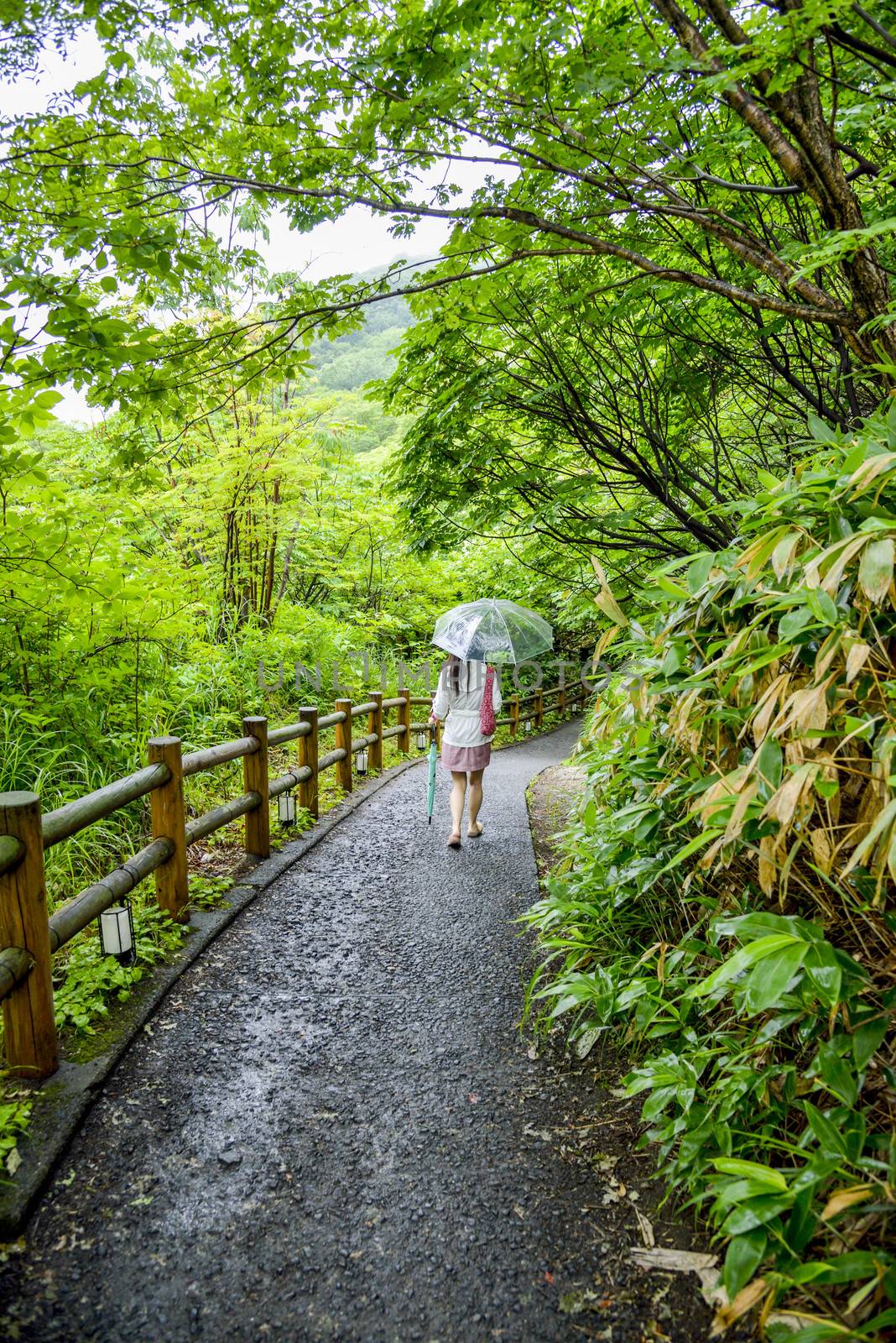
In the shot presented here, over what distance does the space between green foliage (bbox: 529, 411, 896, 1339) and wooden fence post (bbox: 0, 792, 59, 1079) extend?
171 cm

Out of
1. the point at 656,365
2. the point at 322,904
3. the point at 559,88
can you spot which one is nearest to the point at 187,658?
the point at 322,904

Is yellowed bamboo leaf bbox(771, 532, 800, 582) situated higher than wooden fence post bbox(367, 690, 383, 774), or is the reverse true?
yellowed bamboo leaf bbox(771, 532, 800, 582)

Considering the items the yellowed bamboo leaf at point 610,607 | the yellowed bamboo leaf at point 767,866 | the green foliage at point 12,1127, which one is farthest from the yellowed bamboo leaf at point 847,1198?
the green foliage at point 12,1127

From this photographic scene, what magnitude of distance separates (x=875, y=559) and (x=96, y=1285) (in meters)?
2.44

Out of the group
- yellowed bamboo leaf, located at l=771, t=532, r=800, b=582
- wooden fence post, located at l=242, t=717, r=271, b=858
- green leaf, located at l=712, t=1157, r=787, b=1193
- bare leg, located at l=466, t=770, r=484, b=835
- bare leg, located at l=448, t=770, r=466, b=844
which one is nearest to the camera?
green leaf, located at l=712, t=1157, r=787, b=1193

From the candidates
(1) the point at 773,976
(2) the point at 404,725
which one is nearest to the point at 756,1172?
(1) the point at 773,976

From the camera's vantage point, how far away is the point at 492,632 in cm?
513

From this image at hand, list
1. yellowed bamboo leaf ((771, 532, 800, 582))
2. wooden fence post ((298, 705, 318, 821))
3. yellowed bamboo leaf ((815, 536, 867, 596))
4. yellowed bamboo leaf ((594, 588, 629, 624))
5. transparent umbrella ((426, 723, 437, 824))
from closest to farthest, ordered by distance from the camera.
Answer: yellowed bamboo leaf ((815, 536, 867, 596)), yellowed bamboo leaf ((771, 532, 800, 582)), yellowed bamboo leaf ((594, 588, 629, 624)), wooden fence post ((298, 705, 318, 821)), transparent umbrella ((426, 723, 437, 824))

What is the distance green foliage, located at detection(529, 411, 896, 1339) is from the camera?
135 cm

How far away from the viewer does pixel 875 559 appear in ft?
4.57

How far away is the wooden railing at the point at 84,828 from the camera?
2.15 m

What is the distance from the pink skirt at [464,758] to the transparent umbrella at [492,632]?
2.22 ft

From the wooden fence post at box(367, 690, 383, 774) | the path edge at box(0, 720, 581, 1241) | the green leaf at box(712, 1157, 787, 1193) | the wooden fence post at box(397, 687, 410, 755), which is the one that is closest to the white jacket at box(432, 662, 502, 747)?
the path edge at box(0, 720, 581, 1241)

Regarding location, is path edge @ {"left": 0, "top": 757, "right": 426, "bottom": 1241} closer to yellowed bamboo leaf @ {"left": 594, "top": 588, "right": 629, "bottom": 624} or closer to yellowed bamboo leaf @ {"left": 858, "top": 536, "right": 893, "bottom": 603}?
yellowed bamboo leaf @ {"left": 594, "top": 588, "right": 629, "bottom": 624}
